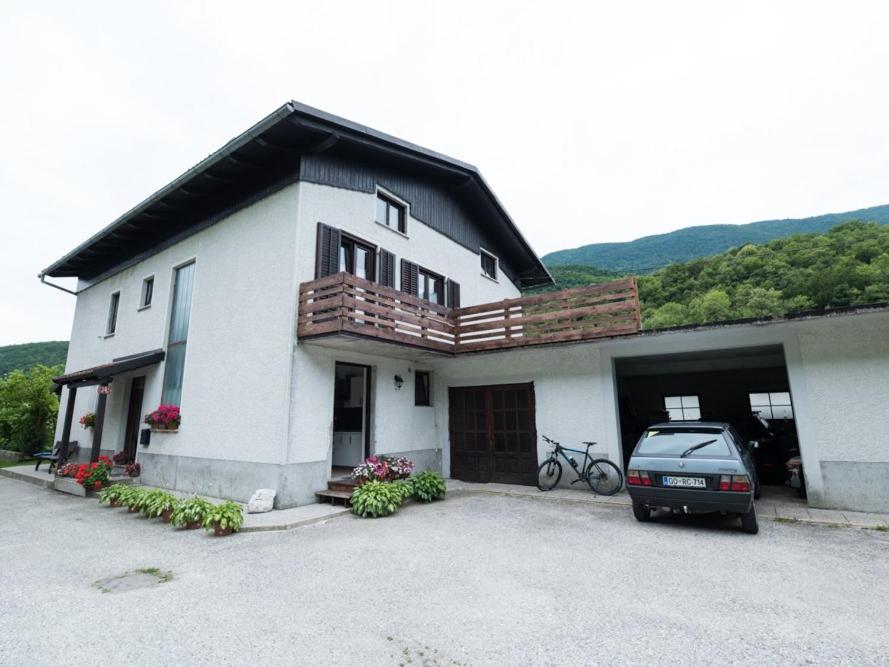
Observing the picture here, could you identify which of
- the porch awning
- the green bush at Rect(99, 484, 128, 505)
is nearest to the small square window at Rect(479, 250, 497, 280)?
the porch awning

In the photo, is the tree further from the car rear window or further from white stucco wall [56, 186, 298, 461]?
the car rear window

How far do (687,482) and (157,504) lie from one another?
865 cm

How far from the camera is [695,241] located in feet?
274

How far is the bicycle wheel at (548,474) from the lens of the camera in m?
9.17

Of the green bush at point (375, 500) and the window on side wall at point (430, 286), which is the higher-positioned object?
Answer: the window on side wall at point (430, 286)

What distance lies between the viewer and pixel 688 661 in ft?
8.68

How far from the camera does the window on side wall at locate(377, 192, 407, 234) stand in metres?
10.5

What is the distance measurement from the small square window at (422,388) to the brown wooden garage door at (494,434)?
68 cm

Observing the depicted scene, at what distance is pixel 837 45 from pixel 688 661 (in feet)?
65.9

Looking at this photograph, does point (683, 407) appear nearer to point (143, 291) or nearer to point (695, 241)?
point (143, 291)

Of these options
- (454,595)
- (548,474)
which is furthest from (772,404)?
(454,595)

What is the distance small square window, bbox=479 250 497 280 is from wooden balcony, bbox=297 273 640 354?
17.4 ft

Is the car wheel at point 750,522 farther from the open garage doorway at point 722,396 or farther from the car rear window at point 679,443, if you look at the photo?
the open garage doorway at point 722,396

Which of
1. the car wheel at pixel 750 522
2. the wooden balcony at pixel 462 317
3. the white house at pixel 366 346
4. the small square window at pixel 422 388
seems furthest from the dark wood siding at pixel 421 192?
the car wheel at pixel 750 522
